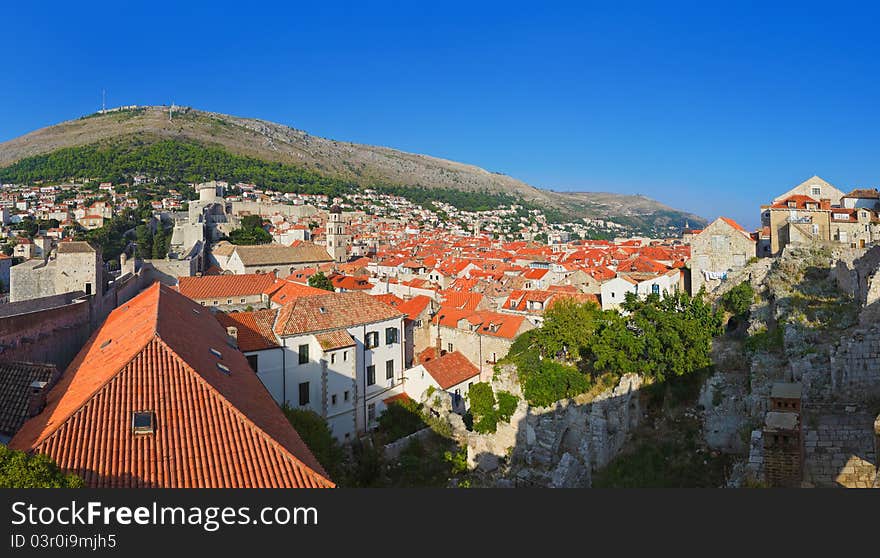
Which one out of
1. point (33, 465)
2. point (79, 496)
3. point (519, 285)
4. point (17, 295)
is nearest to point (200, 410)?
point (33, 465)

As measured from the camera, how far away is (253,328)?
81.6 feet

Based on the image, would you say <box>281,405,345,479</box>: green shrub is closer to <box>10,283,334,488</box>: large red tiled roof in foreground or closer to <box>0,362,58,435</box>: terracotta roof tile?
<box>10,283,334,488</box>: large red tiled roof in foreground

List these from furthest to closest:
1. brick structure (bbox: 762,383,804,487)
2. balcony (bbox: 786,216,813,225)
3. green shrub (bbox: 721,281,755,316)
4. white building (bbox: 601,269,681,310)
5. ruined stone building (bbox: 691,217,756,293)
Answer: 1. white building (bbox: 601,269,681,310)
2. ruined stone building (bbox: 691,217,756,293)
3. balcony (bbox: 786,216,813,225)
4. green shrub (bbox: 721,281,755,316)
5. brick structure (bbox: 762,383,804,487)

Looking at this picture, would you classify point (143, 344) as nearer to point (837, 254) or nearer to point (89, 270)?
point (89, 270)

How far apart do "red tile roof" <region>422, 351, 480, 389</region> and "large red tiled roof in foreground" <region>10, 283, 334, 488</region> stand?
16672 millimetres

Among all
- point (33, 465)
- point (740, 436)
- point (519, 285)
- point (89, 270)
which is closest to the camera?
point (33, 465)

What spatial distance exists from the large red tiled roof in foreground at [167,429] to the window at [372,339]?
15264 millimetres

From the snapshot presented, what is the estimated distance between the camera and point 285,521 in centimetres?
536

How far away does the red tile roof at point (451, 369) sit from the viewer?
2892 cm

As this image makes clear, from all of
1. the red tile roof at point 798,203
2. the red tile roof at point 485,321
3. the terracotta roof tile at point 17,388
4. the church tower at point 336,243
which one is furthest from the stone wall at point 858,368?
the church tower at point 336,243

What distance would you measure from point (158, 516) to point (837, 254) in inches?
1050

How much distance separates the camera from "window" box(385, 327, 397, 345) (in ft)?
95.6

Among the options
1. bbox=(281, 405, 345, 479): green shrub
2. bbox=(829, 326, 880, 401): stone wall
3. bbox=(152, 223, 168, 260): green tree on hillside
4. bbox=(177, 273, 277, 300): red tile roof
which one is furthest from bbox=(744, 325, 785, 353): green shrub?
bbox=(152, 223, 168, 260): green tree on hillside

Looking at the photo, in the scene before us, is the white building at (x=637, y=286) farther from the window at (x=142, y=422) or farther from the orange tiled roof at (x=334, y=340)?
the window at (x=142, y=422)
